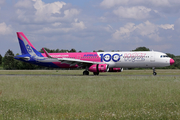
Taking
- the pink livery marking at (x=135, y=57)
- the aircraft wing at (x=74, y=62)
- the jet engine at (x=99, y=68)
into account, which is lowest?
the jet engine at (x=99, y=68)

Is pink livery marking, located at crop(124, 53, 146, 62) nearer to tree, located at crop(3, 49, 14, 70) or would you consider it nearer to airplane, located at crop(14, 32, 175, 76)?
airplane, located at crop(14, 32, 175, 76)

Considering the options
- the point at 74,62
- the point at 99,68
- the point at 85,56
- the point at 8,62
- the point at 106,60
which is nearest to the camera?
the point at 99,68

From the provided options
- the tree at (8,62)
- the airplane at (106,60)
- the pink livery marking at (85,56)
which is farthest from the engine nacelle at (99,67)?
the tree at (8,62)

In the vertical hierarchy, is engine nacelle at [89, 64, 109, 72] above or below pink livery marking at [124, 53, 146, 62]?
below

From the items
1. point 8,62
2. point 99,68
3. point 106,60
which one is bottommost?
point 99,68

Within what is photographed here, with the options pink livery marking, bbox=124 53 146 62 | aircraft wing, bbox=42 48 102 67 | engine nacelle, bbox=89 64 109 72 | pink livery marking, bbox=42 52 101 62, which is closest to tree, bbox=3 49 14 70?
pink livery marking, bbox=42 52 101 62

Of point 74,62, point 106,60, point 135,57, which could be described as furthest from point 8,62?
point 135,57

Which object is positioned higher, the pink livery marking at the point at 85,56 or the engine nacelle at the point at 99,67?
the pink livery marking at the point at 85,56

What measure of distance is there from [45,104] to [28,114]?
1.73 m

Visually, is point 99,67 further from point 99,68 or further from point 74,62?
point 74,62

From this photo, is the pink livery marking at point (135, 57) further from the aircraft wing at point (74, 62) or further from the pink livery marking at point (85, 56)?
the aircraft wing at point (74, 62)

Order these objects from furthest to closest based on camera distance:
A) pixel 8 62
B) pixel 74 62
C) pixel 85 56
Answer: pixel 8 62
pixel 85 56
pixel 74 62

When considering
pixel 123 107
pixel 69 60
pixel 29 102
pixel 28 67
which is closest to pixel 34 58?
pixel 69 60

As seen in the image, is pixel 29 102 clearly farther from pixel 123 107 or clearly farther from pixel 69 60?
pixel 69 60
